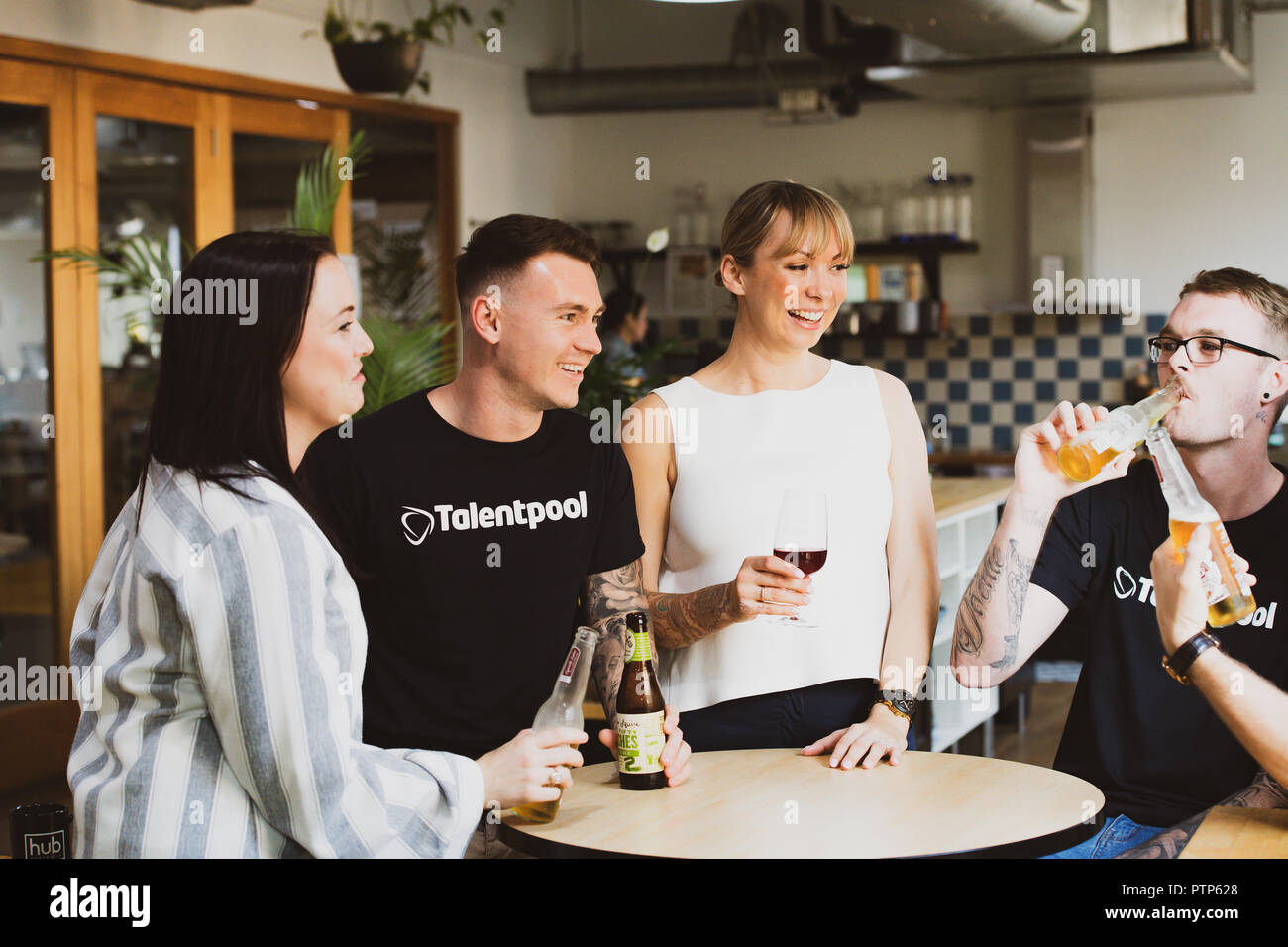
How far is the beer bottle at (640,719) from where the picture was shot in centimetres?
186

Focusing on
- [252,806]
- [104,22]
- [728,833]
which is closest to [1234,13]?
[104,22]

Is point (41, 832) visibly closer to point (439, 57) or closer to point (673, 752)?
point (673, 752)

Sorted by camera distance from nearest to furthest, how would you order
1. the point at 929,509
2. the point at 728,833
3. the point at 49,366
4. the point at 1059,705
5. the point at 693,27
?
the point at 728,833 → the point at 929,509 → the point at 49,366 → the point at 1059,705 → the point at 693,27

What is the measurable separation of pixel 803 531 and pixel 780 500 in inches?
14.6

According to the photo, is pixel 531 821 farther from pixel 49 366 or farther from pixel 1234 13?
pixel 1234 13

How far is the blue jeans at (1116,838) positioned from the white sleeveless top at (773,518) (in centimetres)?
41

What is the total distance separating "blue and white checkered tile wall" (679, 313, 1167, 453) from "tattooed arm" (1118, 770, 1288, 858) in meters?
5.28

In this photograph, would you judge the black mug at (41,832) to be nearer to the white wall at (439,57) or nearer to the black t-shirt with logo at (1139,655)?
the black t-shirt with logo at (1139,655)

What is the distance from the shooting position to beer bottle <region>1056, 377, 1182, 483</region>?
1.93 metres

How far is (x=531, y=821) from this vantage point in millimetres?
1740

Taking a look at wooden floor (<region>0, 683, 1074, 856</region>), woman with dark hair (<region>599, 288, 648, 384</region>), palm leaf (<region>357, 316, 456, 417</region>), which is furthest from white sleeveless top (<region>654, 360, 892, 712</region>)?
woman with dark hair (<region>599, 288, 648, 384</region>)

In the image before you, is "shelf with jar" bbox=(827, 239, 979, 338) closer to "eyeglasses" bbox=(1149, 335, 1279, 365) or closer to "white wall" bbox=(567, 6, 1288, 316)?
"white wall" bbox=(567, 6, 1288, 316)

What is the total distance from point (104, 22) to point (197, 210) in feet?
2.47
